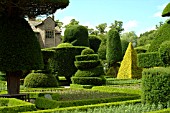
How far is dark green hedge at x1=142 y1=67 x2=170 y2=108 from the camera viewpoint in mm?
10016

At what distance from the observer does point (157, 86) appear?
33.3ft

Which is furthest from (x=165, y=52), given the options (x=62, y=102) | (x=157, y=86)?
(x=62, y=102)

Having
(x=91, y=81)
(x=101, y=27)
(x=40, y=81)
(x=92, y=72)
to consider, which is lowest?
(x=91, y=81)

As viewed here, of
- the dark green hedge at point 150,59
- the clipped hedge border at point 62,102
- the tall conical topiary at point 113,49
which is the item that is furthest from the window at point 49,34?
the clipped hedge border at point 62,102

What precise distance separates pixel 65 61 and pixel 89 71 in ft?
16.1

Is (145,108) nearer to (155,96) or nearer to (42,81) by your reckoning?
(155,96)

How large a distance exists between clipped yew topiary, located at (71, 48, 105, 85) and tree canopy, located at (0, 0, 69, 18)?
313 inches

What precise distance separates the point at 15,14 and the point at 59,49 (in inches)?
517

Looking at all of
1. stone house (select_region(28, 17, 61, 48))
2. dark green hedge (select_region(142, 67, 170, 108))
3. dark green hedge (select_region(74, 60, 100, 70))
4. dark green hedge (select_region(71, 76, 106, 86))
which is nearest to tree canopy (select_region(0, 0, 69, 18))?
dark green hedge (select_region(142, 67, 170, 108))

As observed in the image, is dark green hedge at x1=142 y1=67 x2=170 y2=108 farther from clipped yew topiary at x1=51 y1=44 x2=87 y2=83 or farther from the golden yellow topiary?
the golden yellow topiary

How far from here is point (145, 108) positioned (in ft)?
32.0

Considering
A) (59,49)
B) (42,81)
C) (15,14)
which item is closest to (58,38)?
(59,49)

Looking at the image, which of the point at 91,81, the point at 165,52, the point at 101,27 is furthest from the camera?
the point at 101,27

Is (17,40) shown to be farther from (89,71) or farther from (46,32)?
(46,32)
